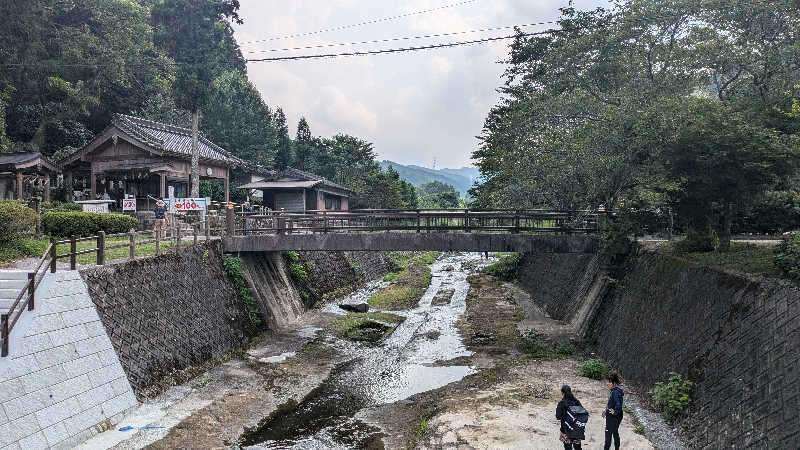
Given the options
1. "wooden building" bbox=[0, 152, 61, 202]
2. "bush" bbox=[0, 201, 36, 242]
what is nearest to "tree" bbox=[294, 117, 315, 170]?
"wooden building" bbox=[0, 152, 61, 202]

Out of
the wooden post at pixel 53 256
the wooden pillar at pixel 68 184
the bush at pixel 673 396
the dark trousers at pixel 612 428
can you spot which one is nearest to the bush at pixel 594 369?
the bush at pixel 673 396

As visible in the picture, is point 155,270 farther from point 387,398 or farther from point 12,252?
point 387,398

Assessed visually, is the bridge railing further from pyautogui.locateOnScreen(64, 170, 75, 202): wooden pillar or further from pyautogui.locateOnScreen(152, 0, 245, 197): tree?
pyautogui.locateOnScreen(64, 170, 75, 202): wooden pillar

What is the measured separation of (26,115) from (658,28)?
1744 inches

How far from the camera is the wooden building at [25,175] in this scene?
A: 2625 cm

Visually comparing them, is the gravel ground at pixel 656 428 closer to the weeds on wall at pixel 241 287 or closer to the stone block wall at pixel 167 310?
the stone block wall at pixel 167 310

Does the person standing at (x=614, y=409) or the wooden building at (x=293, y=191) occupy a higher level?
the wooden building at (x=293, y=191)

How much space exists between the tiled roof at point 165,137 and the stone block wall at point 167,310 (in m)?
12.7

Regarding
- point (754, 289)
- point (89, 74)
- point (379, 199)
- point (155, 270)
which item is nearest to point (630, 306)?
point (754, 289)

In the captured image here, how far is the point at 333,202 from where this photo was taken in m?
52.7

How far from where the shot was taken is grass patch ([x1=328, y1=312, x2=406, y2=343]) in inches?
899

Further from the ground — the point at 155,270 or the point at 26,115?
the point at 26,115

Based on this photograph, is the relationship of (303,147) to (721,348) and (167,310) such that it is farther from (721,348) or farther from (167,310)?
(721,348)

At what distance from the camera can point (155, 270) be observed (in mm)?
17219
